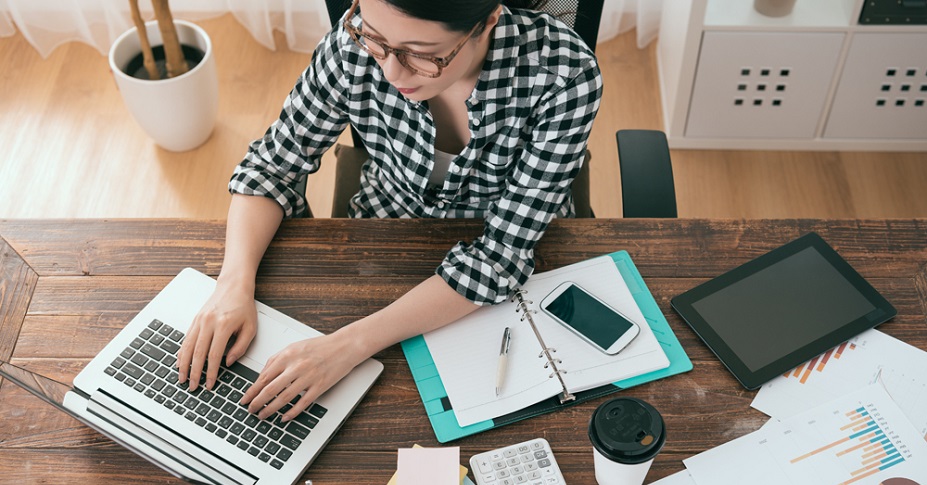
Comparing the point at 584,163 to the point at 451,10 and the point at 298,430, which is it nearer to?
the point at 451,10

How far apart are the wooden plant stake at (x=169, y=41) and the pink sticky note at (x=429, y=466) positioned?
61.5 inches

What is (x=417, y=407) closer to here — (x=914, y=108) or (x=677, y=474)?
(x=677, y=474)

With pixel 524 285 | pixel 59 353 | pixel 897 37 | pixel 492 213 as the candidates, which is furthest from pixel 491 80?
pixel 897 37

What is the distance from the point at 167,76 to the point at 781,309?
178cm

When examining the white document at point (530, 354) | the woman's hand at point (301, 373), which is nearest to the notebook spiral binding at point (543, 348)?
the white document at point (530, 354)

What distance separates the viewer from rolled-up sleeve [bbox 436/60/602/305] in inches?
48.6

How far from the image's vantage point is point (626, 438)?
3.22 feet

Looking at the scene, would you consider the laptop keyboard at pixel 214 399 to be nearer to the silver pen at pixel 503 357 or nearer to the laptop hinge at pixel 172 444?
the laptop hinge at pixel 172 444

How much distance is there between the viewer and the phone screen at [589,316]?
1211 mm

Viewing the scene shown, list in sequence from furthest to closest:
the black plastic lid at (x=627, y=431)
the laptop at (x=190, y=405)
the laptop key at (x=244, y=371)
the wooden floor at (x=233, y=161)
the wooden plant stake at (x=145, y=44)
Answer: the wooden floor at (x=233, y=161), the wooden plant stake at (x=145, y=44), the laptop key at (x=244, y=371), the laptop at (x=190, y=405), the black plastic lid at (x=627, y=431)

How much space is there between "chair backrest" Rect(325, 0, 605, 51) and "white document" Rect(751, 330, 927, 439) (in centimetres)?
62

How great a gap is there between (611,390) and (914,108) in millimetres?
1670

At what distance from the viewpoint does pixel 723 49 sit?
2238 mm

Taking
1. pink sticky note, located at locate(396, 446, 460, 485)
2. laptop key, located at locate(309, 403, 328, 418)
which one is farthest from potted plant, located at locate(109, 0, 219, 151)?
pink sticky note, located at locate(396, 446, 460, 485)
